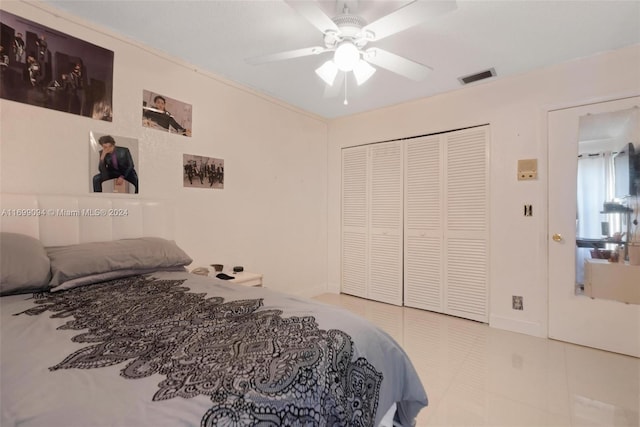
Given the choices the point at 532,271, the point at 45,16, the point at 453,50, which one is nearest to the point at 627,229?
the point at 532,271

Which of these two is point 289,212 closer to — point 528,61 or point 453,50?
point 453,50

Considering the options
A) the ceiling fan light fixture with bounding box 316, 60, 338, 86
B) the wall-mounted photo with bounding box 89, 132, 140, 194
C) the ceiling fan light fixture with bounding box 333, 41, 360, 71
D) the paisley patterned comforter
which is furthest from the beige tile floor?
the wall-mounted photo with bounding box 89, 132, 140, 194

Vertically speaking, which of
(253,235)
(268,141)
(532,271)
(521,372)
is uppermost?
(268,141)

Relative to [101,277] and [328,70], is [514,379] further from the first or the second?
[101,277]

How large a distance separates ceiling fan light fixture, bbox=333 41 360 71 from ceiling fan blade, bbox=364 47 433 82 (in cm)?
14

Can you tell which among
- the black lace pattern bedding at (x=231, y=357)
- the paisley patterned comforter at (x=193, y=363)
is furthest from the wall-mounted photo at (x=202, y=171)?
the black lace pattern bedding at (x=231, y=357)

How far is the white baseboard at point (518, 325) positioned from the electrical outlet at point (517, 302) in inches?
4.9

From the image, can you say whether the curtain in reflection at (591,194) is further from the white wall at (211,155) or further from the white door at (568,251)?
the white wall at (211,155)

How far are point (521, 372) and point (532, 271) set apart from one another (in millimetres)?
1054

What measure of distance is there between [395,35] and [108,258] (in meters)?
2.49

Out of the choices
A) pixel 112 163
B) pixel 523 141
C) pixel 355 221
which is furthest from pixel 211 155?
pixel 523 141

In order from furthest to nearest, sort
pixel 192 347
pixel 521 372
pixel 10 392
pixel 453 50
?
pixel 453 50 < pixel 521 372 < pixel 192 347 < pixel 10 392

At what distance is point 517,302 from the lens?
2883 mm

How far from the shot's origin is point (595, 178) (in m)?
2.56
